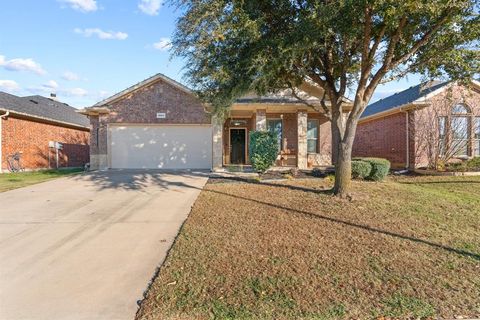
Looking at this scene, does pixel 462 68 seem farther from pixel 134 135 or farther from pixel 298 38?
pixel 134 135

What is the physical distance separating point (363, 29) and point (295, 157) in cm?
885

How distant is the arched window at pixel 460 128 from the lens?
14281mm

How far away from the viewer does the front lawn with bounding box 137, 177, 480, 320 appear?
3.28 m

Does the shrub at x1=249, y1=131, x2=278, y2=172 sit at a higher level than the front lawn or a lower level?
higher

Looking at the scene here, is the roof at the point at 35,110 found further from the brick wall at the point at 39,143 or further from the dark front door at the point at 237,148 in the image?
the dark front door at the point at 237,148

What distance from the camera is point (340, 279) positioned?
383 cm

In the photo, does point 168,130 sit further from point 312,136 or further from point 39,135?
point 39,135

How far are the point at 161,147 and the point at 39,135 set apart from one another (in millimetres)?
8411

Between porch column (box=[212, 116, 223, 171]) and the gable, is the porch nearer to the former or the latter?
porch column (box=[212, 116, 223, 171])

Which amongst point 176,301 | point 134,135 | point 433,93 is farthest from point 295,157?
point 176,301

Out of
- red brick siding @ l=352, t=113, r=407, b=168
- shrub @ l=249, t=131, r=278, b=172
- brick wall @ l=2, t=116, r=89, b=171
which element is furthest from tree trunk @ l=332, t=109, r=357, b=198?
brick wall @ l=2, t=116, r=89, b=171

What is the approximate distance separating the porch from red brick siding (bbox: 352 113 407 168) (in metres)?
3.85

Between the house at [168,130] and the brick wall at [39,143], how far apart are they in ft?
13.8

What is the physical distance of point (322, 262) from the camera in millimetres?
4320
